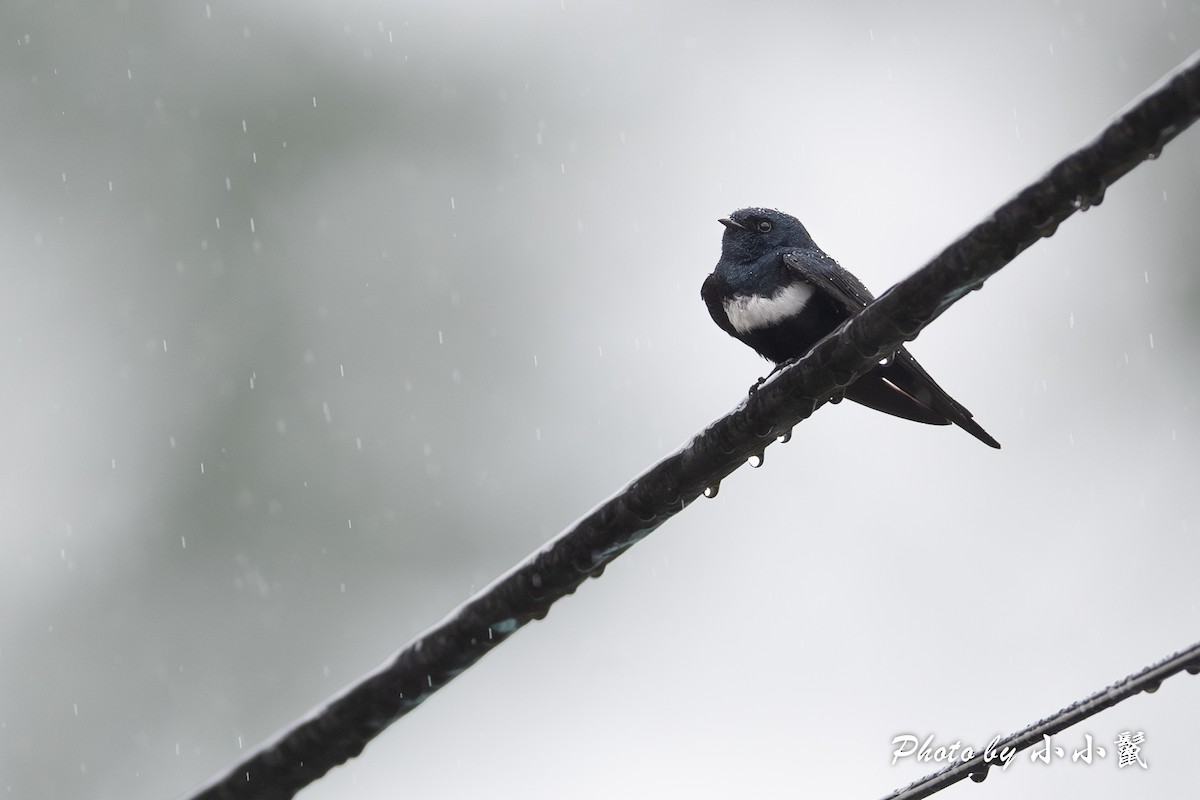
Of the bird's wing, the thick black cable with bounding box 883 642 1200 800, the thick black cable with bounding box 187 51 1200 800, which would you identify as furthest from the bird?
the thick black cable with bounding box 883 642 1200 800

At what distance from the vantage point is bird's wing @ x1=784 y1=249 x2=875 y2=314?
475 cm

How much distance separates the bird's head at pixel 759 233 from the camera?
5273 millimetres

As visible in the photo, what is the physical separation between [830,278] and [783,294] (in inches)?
9.5

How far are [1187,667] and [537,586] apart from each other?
1002mm

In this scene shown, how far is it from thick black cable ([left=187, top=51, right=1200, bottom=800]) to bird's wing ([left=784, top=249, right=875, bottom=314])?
9.02 feet

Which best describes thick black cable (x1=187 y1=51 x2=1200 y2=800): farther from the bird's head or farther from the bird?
the bird's head

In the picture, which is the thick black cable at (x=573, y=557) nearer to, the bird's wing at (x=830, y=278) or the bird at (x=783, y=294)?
the bird at (x=783, y=294)

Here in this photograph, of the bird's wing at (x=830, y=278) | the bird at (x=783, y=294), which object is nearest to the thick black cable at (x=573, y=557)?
the bird at (x=783, y=294)

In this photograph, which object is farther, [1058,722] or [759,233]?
[759,233]

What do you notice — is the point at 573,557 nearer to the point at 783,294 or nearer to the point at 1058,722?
the point at 1058,722

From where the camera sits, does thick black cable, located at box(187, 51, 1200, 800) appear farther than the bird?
No

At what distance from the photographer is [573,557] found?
1.99 meters

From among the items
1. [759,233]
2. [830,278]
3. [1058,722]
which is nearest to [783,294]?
[830,278]

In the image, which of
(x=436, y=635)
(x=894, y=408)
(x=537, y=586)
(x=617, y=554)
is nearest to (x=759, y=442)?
(x=617, y=554)
